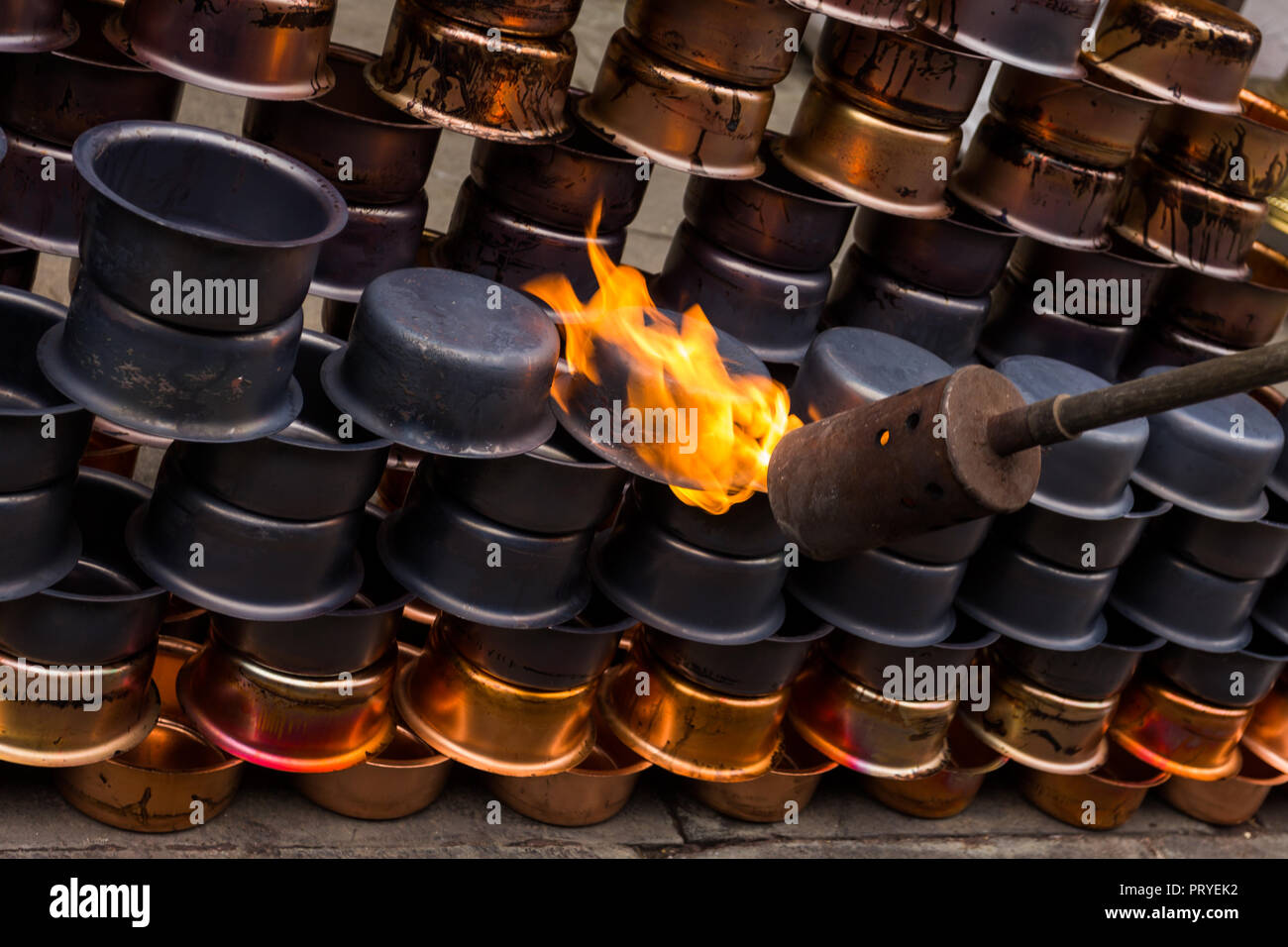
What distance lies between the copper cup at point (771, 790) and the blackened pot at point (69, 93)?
2139 mm

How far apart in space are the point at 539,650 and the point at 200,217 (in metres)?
1.18

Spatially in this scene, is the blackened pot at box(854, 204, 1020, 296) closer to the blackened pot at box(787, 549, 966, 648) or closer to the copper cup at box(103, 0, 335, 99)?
the blackened pot at box(787, 549, 966, 648)

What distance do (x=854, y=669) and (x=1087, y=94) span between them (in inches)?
60.3

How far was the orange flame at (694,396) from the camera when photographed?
9.47 ft

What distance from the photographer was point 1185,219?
371 cm

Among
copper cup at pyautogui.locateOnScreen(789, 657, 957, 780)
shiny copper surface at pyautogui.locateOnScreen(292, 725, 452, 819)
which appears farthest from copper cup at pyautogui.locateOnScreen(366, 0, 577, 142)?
copper cup at pyautogui.locateOnScreen(789, 657, 957, 780)

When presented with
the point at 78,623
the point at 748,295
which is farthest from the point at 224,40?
the point at 748,295

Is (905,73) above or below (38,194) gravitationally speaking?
above

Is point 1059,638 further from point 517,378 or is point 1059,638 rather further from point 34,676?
point 34,676

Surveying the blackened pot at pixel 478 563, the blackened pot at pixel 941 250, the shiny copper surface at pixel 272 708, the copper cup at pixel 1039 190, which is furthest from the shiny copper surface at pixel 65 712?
the copper cup at pixel 1039 190

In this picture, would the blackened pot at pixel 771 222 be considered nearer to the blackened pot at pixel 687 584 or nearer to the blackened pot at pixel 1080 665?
the blackened pot at pixel 687 584

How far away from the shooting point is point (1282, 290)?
3809mm

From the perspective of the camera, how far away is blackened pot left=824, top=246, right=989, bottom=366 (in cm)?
357

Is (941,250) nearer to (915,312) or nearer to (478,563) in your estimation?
(915,312)
